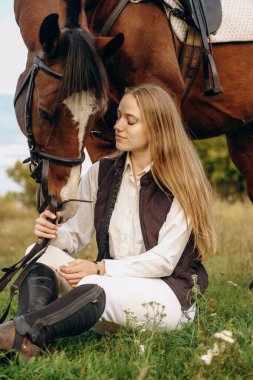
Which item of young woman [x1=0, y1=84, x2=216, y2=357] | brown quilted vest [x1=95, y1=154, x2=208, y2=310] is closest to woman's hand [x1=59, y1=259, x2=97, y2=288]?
young woman [x1=0, y1=84, x2=216, y2=357]

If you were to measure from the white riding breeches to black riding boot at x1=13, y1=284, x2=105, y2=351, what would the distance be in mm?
136

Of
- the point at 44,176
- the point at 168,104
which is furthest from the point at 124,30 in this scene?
the point at 44,176

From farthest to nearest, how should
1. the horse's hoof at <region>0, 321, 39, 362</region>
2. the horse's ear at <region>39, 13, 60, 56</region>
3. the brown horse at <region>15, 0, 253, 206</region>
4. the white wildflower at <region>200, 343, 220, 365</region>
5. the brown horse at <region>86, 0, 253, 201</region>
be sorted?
the brown horse at <region>86, 0, 253, 201</region> → the brown horse at <region>15, 0, 253, 206</region> → the horse's ear at <region>39, 13, 60, 56</region> → the horse's hoof at <region>0, 321, 39, 362</region> → the white wildflower at <region>200, 343, 220, 365</region>

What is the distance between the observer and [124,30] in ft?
12.5

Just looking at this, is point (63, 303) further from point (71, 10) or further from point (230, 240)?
Answer: point (230, 240)

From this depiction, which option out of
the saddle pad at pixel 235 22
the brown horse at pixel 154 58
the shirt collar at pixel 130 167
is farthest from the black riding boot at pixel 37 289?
the saddle pad at pixel 235 22

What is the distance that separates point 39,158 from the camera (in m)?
3.45

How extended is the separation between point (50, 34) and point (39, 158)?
67cm

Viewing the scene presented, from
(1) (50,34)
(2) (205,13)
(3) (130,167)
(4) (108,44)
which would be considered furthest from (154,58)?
(3) (130,167)

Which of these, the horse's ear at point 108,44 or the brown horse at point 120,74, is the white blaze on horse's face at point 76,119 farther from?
the horse's ear at point 108,44

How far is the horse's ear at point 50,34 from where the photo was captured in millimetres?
3223

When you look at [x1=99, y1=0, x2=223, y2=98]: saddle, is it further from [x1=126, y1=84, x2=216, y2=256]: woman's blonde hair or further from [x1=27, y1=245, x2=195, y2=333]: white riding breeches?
[x1=27, y1=245, x2=195, y2=333]: white riding breeches

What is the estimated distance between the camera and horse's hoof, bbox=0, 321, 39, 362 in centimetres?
256

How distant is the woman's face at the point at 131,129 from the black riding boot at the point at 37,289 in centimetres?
74
